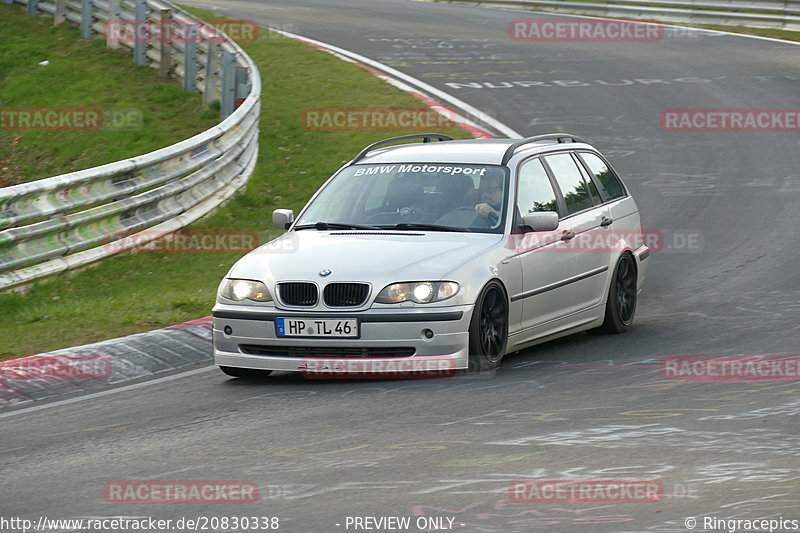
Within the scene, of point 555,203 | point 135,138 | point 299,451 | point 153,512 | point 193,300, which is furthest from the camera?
point 135,138

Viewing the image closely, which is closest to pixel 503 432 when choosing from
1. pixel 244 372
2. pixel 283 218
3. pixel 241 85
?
pixel 244 372

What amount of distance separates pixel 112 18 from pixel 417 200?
15040 mm

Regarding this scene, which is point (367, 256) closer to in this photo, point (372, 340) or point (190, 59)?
point (372, 340)

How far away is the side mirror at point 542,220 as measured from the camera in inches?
357

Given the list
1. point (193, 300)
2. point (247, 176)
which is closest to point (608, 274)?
point (193, 300)

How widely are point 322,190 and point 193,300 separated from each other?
1.85 metres

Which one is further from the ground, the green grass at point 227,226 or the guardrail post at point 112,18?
the guardrail post at point 112,18

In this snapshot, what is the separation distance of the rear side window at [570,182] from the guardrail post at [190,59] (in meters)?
10.9

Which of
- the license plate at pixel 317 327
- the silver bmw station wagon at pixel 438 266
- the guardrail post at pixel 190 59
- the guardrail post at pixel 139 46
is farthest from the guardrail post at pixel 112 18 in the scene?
the license plate at pixel 317 327

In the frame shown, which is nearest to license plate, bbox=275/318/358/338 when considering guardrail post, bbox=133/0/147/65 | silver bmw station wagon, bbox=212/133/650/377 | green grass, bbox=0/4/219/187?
silver bmw station wagon, bbox=212/133/650/377

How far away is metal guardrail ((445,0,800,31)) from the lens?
3041cm

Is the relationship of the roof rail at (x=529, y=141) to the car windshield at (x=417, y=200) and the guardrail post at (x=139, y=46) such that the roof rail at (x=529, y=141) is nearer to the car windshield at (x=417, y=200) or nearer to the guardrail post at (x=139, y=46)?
the car windshield at (x=417, y=200)

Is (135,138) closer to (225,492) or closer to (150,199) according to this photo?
(150,199)

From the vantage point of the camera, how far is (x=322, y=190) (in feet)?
32.8
